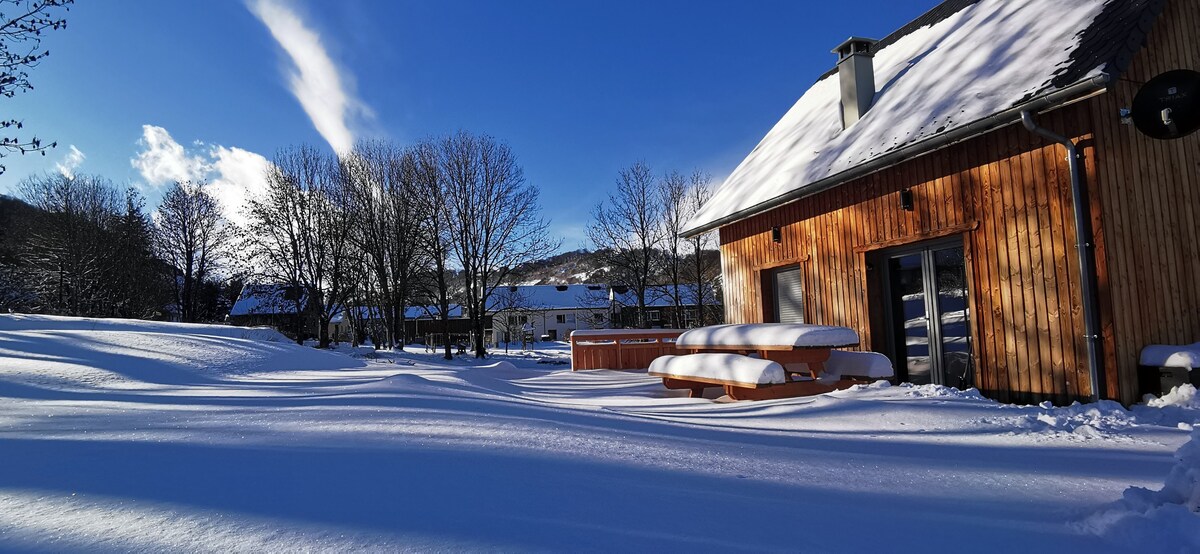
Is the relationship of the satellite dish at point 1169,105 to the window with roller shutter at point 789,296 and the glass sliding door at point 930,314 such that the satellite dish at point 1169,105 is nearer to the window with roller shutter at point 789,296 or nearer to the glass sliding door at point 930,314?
the glass sliding door at point 930,314

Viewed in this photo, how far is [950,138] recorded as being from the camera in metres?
7.02

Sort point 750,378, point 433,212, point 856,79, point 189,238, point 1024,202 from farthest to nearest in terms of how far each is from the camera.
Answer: point 189,238
point 433,212
point 856,79
point 750,378
point 1024,202

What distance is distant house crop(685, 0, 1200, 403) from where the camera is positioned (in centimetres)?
607

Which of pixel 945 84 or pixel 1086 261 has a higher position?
pixel 945 84

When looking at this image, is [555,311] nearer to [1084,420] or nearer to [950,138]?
[950,138]

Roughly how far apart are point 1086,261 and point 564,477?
6126 mm

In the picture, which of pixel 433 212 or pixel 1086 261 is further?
pixel 433 212

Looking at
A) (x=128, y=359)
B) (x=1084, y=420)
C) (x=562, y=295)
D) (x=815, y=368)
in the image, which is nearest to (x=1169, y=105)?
(x=1084, y=420)

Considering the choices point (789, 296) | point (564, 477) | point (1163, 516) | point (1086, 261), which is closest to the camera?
point (1163, 516)

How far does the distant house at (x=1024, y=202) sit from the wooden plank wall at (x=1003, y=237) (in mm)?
19

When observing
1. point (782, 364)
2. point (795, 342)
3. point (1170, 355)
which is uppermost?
point (795, 342)

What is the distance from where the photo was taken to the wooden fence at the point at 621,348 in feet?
47.8

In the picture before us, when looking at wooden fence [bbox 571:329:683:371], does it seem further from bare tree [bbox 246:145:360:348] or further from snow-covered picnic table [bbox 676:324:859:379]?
bare tree [bbox 246:145:360:348]

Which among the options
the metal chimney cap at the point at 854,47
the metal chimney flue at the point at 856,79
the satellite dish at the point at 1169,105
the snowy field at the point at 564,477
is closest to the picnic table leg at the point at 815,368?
the snowy field at the point at 564,477
